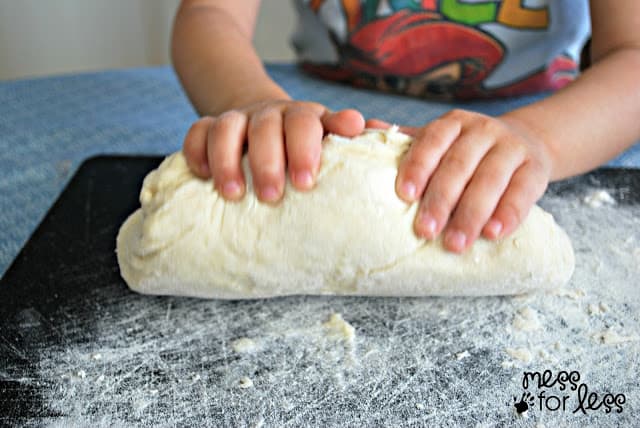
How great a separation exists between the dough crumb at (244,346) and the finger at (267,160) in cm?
16

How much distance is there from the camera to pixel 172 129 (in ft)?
4.09

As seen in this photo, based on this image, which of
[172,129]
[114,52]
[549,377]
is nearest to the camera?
[549,377]

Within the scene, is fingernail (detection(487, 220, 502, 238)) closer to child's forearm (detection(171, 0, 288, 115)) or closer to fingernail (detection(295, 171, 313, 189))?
fingernail (detection(295, 171, 313, 189))

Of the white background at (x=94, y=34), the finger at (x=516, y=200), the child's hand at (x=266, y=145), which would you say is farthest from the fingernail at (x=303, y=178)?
the white background at (x=94, y=34)

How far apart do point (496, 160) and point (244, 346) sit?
14.4 inches

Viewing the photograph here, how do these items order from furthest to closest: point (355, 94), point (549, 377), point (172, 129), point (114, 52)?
point (114, 52) → point (355, 94) → point (172, 129) → point (549, 377)

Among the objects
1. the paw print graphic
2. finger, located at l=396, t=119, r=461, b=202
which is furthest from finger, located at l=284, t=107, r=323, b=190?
the paw print graphic

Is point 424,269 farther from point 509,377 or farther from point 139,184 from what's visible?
point 139,184

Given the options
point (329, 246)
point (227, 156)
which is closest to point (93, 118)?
point (227, 156)

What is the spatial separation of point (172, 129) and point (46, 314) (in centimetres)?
61

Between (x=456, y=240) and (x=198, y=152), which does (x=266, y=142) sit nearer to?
(x=198, y=152)

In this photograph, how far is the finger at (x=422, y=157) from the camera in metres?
0.68

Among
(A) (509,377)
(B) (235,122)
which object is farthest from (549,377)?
(B) (235,122)

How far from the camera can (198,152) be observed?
2.38 ft
